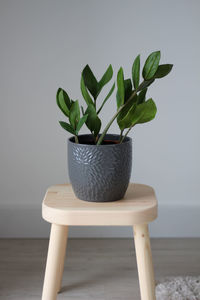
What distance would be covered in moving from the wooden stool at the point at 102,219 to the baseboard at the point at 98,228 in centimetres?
68

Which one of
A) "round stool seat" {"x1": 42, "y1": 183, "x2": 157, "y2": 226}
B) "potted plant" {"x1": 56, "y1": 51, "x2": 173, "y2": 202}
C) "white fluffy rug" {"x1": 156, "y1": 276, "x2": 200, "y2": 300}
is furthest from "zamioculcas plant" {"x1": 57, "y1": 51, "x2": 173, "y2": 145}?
"white fluffy rug" {"x1": 156, "y1": 276, "x2": 200, "y2": 300}

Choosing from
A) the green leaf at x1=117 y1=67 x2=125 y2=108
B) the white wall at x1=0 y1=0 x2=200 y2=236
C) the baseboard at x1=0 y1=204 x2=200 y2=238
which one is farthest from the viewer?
the baseboard at x1=0 y1=204 x2=200 y2=238

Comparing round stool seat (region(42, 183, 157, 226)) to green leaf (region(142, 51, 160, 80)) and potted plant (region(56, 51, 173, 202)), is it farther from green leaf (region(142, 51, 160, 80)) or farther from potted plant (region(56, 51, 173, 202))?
green leaf (region(142, 51, 160, 80))

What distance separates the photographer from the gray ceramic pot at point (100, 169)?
3.94 ft

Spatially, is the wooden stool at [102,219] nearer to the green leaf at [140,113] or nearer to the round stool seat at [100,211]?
the round stool seat at [100,211]

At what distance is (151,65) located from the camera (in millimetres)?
1169

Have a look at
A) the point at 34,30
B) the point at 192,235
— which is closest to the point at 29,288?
the point at 192,235

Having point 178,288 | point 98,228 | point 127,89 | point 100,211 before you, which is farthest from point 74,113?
point 98,228

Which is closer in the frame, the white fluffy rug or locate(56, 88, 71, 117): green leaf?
locate(56, 88, 71, 117): green leaf

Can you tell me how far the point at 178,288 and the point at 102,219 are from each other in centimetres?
48

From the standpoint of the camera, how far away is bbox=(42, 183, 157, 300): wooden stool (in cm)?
117

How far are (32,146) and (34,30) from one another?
454 millimetres

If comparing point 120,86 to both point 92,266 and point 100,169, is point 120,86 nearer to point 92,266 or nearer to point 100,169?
point 100,169

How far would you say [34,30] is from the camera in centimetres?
185
